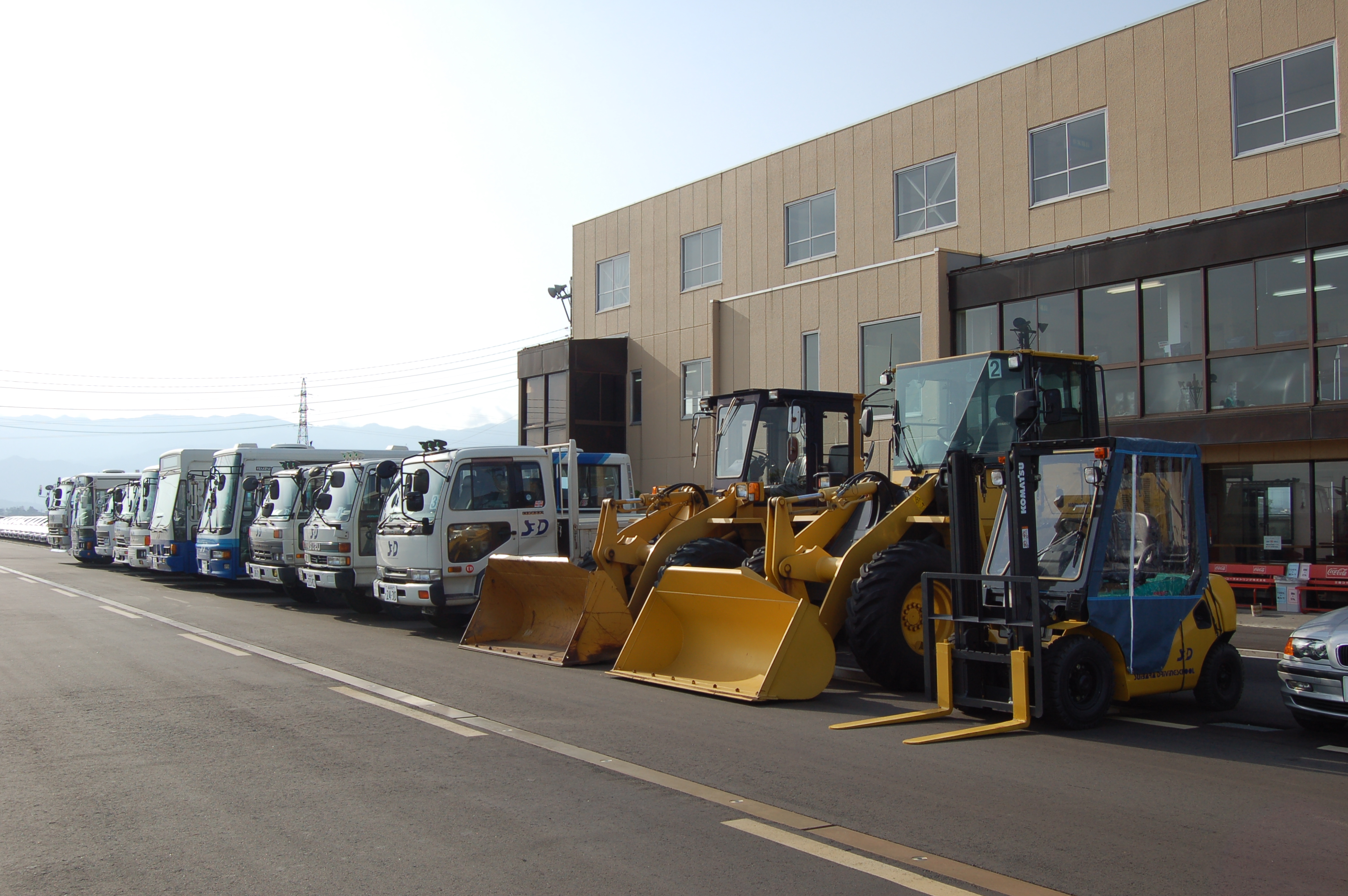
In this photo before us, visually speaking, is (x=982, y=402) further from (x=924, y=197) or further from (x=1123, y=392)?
(x=924, y=197)

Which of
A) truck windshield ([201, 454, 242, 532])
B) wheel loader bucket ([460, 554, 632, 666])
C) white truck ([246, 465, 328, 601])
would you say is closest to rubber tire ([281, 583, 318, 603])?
white truck ([246, 465, 328, 601])

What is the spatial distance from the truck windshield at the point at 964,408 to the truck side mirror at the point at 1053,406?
1.05 feet

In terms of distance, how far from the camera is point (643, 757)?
22.8ft

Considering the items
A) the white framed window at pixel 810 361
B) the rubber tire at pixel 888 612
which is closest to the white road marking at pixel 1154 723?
the rubber tire at pixel 888 612

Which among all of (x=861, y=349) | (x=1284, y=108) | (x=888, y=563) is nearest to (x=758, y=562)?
(x=888, y=563)

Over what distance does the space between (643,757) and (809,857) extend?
2.19 metres

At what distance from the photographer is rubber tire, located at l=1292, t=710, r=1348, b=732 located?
24.8 ft

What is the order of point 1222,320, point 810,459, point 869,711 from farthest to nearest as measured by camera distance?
point 1222,320
point 810,459
point 869,711

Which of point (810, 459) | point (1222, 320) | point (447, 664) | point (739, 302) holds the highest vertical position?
point (739, 302)

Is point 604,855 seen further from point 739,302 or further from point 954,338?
point 739,302

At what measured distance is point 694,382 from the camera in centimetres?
2973

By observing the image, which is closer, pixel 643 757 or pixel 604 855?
pixel 604 855

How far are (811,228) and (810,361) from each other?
4.13m

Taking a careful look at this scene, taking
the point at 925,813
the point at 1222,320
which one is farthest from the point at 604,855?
the point at 1222,320
